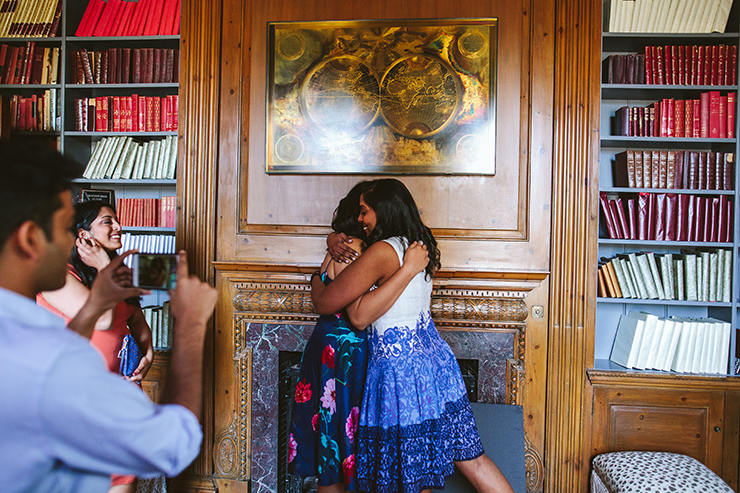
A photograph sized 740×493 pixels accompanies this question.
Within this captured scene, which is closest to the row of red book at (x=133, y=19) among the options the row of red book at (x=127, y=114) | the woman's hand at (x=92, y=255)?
the row of red book at (x=127, y=114)

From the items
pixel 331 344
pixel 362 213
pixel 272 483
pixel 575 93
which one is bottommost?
pixel 272 483

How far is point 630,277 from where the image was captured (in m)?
2.50

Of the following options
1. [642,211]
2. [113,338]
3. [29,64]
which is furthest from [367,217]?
[29,64]

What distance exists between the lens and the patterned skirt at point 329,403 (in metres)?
1.90

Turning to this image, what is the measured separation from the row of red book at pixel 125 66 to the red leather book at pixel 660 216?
2.76m

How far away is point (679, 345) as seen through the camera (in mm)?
2416

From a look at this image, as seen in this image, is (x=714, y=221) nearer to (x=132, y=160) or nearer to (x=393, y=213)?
(x=393, y=213)

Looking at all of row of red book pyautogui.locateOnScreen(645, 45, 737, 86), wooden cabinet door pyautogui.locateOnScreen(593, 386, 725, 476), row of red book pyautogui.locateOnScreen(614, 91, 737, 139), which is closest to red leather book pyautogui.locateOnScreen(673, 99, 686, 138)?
row of red book pyautogui.locateOnScreen(614, 91, 737, 139)

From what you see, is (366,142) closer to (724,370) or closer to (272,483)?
(272,483)

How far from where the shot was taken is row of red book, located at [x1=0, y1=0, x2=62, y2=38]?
2.74m

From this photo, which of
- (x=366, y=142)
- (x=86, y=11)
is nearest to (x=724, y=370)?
(x=366, y=142)

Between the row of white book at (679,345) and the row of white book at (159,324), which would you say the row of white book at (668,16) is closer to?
the row of white book at (679,345)

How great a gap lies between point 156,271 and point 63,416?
0.34m

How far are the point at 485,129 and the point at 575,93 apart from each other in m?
0.49
